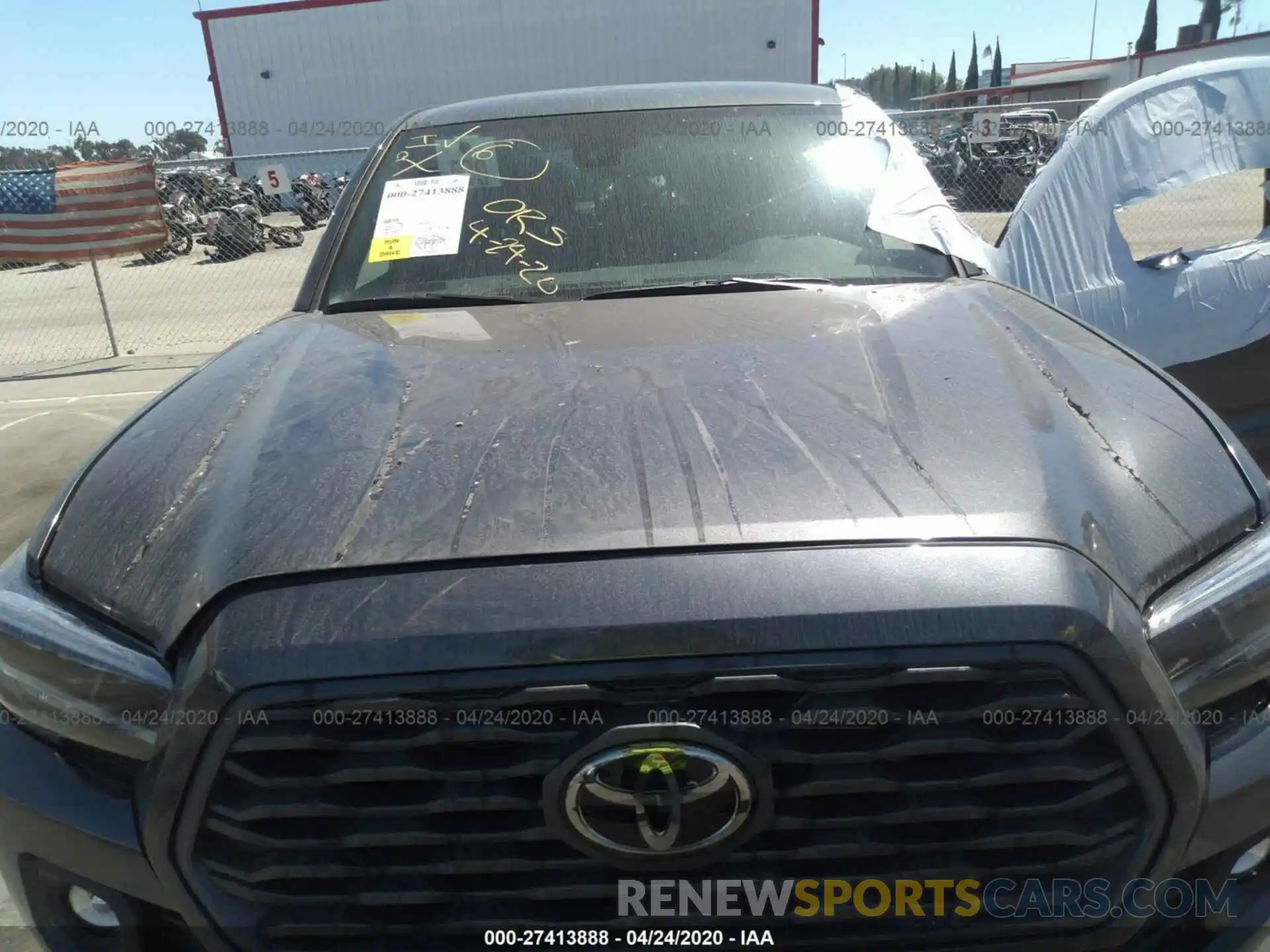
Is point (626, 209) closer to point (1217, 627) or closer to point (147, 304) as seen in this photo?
point (1217, 627)

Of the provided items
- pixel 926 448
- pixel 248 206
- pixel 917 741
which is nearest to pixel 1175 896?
pixel 917 741

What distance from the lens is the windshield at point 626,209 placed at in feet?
8.43

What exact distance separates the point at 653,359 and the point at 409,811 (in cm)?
102

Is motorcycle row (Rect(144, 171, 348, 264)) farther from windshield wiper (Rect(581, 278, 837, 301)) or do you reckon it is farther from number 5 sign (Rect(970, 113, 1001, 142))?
windshield wiper (Rect(581, 278, 837, 301))

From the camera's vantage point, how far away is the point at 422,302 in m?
2.52

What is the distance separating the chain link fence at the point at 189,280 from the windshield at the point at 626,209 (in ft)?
17.8

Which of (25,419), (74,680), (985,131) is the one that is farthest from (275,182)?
(74,680)

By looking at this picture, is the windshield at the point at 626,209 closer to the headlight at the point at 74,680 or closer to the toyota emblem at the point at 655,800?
the headlight at the point at 74,680

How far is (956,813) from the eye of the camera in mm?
1291

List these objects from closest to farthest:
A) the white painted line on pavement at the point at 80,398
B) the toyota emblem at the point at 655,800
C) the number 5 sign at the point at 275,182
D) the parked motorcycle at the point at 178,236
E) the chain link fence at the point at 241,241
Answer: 1. the toyota emblem at the point at 655,800
2. the white painted line on pavement at the point at 80,398
3. the chain link fence at the point at 241,241
4. the number 5 sign at the point at 275,182
5. the parked motorcycle at the point at 178,236

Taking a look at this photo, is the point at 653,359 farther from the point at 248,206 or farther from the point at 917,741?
the point at 248,206

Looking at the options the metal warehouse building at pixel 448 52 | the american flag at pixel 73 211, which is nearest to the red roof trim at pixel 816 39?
the metal warehouse building at pixel 448 52

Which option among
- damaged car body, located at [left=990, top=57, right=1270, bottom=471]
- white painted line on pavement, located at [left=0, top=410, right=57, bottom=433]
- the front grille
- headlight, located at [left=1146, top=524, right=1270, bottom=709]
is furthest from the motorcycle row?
headlight, located at [left=1146, top=524, right=1270, bottom=709]

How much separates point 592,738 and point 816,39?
25.9 meters
